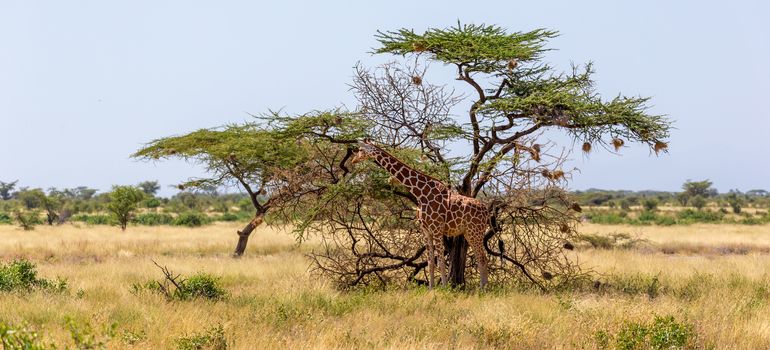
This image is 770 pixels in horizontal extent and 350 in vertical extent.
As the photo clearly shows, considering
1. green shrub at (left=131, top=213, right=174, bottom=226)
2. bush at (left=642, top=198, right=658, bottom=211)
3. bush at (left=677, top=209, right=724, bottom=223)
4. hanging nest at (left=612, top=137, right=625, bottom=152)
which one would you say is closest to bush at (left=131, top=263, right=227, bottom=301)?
hanging nest at (left=612, top=137, right=625, bottom=152)

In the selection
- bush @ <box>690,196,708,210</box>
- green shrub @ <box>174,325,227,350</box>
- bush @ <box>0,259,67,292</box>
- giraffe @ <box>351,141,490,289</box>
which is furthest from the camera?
bush @ <box>690,196,708,210</box>

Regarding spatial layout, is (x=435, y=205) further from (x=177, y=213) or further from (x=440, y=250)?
(x=177, y=213)

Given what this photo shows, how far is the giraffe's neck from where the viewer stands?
11016 mm

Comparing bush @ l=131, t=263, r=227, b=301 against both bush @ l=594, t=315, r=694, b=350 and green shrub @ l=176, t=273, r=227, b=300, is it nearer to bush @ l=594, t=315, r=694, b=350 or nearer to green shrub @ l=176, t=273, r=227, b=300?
green shrub @ l=176, t=273, r=227, b=300

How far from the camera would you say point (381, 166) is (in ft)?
36.7

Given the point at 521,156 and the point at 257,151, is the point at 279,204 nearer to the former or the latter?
the point at 521,156

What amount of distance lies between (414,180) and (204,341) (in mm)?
4555

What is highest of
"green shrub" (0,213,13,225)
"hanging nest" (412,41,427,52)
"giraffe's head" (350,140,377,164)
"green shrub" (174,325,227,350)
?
"hanging nest" (412,41,427,52)

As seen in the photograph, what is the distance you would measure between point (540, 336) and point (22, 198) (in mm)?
59280

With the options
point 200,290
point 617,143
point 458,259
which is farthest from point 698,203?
point 200,290

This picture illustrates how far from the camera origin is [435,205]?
11.0 meters

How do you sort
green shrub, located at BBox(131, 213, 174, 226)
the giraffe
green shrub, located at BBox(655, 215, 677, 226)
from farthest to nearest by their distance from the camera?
green shrub, located at BBox(131, 213, 174, 226) < green shrub, located at BBox(655, 215, 677, 226) < the giraffe

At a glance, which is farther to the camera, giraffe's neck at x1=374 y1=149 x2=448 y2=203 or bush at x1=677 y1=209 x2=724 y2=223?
bush at x1=677 y1=209 x2=724 y2=223

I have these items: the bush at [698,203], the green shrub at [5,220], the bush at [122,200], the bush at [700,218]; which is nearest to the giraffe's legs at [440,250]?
the bush at [122,200]
